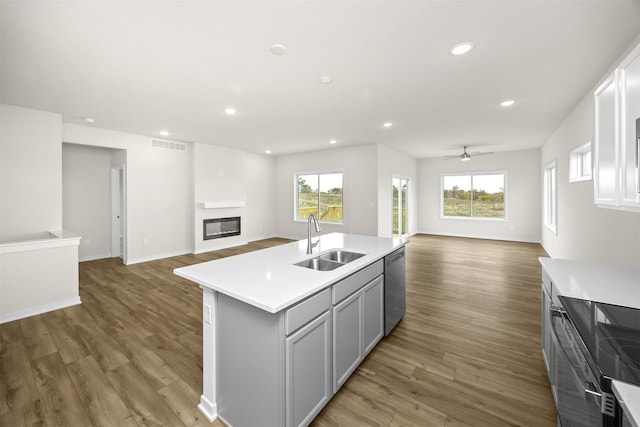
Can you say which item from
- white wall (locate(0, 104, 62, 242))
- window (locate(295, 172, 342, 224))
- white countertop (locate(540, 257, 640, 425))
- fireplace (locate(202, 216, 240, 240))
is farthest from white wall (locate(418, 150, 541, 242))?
white wall (locate(0, 104, 62, 242))

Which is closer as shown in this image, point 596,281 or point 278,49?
point 596,281

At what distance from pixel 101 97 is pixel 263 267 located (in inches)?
132

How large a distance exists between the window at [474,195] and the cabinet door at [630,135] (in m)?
7.61

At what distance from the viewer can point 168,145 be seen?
590 centimetres

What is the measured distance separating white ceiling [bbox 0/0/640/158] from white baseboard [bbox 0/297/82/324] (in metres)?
2.59

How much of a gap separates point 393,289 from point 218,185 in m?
5.45

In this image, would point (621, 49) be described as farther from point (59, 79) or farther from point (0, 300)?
point (0, 300)

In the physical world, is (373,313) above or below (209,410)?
above

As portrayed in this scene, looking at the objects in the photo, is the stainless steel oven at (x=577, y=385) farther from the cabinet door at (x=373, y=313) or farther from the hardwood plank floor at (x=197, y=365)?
the cabinet door at (x=373, y=313)

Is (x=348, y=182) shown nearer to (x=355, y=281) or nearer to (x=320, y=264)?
(x=320, y=264)

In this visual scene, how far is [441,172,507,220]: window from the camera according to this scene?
7.96 metres

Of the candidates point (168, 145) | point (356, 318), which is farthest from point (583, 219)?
point (168, 145)

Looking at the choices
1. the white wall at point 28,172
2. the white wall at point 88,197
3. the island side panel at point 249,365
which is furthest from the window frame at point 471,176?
the white wall at point 28,172

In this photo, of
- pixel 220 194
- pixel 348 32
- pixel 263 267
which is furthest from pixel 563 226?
pixel 220 194
